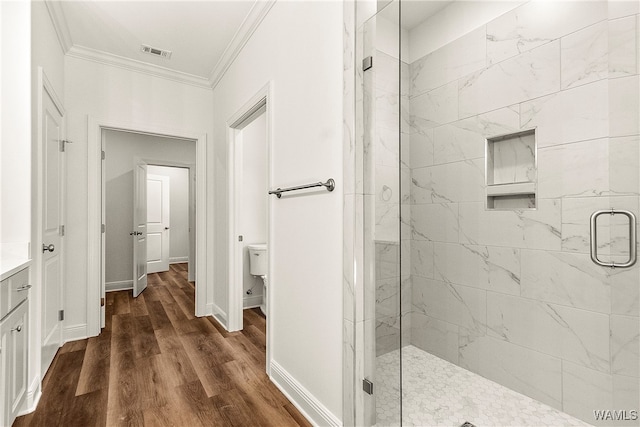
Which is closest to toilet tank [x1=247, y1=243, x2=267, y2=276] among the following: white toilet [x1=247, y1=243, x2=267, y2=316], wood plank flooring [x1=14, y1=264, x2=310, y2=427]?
white toilet [x1=247, y1=243, x2=267, y2=316]

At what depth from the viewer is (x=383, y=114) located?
4.64 feet

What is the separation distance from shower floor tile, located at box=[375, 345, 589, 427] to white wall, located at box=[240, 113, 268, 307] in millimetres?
2353

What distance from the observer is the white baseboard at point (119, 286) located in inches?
182

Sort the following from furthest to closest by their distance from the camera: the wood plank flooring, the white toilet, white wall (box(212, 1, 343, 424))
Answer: the white toilet < the wood plank flooring < white wall (box(212, 1, 343, 424))

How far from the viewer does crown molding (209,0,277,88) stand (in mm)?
2238

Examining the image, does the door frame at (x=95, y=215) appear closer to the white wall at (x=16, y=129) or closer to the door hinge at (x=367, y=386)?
the white wall at (x=16, y=129)

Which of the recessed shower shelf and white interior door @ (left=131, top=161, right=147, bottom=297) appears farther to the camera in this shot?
white interior door @ (left=131, top=161, right=147, bottom=297)

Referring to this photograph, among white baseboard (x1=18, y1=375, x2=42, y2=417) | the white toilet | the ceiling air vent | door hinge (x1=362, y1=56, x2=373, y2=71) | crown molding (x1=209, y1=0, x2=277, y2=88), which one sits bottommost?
white baseboard (x1=18, y1=375, x2=42, y2=417)

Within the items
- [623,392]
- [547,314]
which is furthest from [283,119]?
[623,392]

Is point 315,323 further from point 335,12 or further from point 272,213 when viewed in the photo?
point 335,12

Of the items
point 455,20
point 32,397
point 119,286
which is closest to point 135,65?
point 32,397

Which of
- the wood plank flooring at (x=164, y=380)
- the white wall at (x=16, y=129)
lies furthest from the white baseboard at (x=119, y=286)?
the white wall at (x=16, y=129)

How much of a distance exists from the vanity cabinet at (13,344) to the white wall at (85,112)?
1227mm

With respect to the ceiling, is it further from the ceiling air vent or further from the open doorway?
the open doorway
